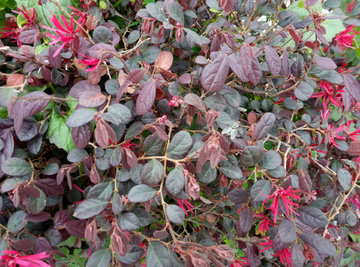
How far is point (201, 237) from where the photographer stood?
79cm

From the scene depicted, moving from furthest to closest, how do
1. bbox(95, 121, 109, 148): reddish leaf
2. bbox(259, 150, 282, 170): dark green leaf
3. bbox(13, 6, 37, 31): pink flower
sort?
bbox(13, 6, 37, 31): pink flower < bbox(259, 150, 282, 170): dark green leaf < bbox(95, 121, 109, 148): reddish leaf

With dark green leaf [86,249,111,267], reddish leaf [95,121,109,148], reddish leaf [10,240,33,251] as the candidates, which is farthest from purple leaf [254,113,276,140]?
reddish leaf [10,240,33,251]

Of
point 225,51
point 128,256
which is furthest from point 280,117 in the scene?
point 128,256

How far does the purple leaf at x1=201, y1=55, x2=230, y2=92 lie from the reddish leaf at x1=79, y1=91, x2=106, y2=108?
21 centimetres

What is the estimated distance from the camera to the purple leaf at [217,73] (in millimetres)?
446

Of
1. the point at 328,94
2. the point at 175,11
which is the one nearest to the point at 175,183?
the point at 175,11

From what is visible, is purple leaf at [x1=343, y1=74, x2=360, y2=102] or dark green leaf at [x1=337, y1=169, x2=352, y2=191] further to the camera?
dark green leaf at [x1=337, y1=169, x2=352, y2=191]

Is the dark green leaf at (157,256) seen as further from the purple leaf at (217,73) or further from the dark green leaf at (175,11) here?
the dark green leaf at (175,11)

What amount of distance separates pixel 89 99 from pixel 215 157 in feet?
0.89

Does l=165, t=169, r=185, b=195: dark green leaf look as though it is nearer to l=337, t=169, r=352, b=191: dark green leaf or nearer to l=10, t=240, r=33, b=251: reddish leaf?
l=10, t=240, r=33, b=251: reddish leaf

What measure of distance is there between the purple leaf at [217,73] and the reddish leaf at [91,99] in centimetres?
21

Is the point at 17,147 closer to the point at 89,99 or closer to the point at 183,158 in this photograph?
the point at 89,99

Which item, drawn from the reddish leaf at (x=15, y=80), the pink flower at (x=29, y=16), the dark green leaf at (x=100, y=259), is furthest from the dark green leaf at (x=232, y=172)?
the pink flower at (x=29, y=16)

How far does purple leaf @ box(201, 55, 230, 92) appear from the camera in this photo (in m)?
0.45
